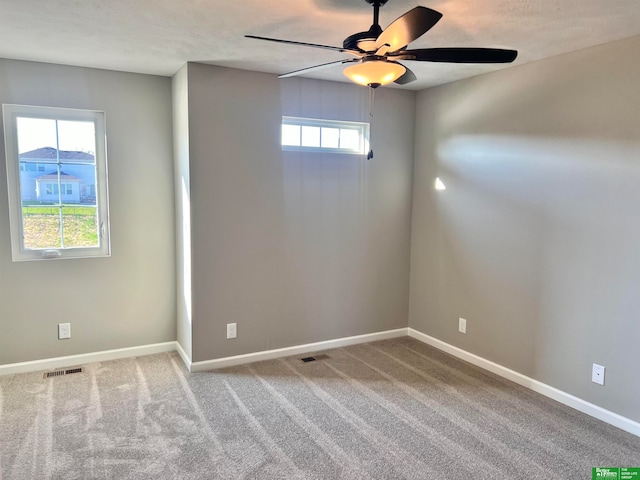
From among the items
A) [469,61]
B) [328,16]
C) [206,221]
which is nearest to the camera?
[469,61]

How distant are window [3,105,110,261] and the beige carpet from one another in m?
0.99

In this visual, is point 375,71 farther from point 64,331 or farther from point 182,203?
point 64,331

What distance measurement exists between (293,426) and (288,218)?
1653 mm

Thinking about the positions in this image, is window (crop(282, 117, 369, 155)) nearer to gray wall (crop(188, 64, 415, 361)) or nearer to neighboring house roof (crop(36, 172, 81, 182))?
gray wall (crop(188, 64, 415, 361))

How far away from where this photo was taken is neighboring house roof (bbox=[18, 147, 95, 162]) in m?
3.26

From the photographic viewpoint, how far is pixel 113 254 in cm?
357

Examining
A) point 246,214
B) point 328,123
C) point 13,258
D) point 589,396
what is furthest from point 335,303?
point 13,258

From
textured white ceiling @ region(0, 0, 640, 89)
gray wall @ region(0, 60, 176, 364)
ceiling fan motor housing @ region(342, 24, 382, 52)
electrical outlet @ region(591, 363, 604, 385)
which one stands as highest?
textured white ceiling @ region(0, 0, 640, 89)

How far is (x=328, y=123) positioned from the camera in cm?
380

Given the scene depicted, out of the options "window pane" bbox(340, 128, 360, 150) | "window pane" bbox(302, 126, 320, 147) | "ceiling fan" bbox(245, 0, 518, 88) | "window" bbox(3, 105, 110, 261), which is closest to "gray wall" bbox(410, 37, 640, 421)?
"window pane" bbox(340, 128, 360, 150)

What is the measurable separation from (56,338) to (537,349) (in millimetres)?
3620

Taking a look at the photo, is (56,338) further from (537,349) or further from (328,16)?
(537,349)

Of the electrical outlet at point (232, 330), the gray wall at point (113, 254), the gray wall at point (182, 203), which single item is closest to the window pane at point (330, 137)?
the gray wall at point (182, 203)

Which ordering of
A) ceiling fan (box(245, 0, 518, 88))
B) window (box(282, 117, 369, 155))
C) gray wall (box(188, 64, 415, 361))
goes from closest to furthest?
1. ceiling fan (box(245, 0, 518, 88))
2. gray wall (box(188, 64, 415, 361))
3. window (box(282, 117, 369, 155))
